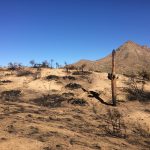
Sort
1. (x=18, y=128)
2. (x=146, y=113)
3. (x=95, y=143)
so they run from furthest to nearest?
1. (x=146, y=113)
2. (x=18, y=128)
3. (x=95, y=143)

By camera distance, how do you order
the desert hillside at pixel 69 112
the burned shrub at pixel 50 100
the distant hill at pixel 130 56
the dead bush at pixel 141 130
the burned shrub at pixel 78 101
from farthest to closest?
the distant hill at pixel 130 56, the burned shrub at pixel 78 101, the burned shrub at pixel 50 100, the dead bush at pixel 141 130, the desert hillside at pixel 69 112

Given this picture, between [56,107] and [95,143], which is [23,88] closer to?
[56,107]

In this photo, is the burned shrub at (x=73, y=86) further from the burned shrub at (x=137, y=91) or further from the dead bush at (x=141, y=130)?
the dead bush at (x=141, y=130)

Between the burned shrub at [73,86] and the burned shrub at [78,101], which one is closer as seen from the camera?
the burned shrub at [78,101]

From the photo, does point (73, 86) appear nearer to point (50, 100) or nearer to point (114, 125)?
point (50, 100)

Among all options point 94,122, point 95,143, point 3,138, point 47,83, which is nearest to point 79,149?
point 95,143

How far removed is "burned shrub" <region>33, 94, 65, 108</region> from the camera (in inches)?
802

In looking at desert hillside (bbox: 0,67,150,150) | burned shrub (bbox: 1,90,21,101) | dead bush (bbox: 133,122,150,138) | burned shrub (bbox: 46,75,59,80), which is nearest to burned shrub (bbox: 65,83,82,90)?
desert hillside (bbox: 0,67,150,150)

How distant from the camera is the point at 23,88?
81.9 feet

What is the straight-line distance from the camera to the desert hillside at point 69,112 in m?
11.0

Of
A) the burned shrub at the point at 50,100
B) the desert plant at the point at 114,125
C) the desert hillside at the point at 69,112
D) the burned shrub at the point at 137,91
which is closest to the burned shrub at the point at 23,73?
the desert hillside at the point at 69,112

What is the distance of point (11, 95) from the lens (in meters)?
22.7

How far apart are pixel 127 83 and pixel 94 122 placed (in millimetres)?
12221

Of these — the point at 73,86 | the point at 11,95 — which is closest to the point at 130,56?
the point at 73,86
